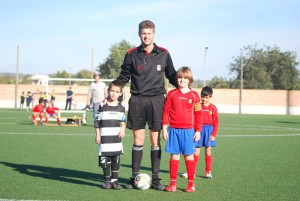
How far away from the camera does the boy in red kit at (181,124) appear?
6879mm

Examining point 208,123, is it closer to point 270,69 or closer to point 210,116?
point 210,116

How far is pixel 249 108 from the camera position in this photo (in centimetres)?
4966

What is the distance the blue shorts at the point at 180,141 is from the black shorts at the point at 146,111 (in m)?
0.32

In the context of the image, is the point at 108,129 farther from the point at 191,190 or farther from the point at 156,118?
the point at 191,190

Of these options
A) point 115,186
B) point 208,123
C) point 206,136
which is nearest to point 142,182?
point 115,186

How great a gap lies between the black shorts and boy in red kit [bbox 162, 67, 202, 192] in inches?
7.1

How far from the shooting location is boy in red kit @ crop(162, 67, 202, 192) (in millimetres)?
6879

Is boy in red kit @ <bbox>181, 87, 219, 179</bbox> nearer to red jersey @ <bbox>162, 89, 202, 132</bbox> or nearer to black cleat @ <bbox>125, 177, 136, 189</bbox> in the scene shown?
red jersey @ <bbox>162, 89, 202, 132</bbox>

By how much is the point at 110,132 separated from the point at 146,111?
25.1 inches

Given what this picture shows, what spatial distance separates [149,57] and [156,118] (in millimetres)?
915

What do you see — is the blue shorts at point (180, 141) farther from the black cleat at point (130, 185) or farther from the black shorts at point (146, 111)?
the black cleat at point (130, 185)

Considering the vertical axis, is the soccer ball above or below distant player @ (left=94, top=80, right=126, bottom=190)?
below

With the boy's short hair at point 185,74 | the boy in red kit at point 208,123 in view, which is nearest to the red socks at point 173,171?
the boy's short hair at point 185,74

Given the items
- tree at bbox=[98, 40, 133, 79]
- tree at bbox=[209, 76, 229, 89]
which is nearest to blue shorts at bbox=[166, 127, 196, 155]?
tree at bbox=[209, 76, 229, 89]
